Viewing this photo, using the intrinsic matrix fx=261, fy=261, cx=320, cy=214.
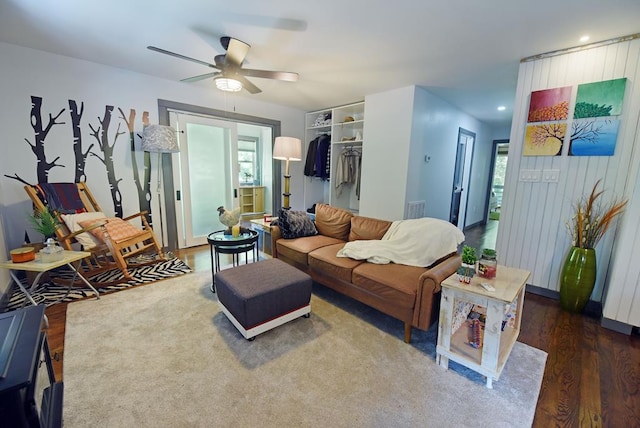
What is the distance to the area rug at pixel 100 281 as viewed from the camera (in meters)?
2.42

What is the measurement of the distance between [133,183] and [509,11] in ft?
14.2

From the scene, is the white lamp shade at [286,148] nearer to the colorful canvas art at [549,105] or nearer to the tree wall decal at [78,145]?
the tree wall decal at [78,145]

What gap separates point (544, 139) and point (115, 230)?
15.3ft

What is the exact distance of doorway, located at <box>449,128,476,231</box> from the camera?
4.97 metres

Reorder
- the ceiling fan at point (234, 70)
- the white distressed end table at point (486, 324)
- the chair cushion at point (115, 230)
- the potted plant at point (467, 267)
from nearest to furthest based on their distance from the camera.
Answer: the white distressed end table at point (486, 324) < the potted plant at point (467, 267) < the ceiling fan at point (234, 70) < the chair cushion at point (115, 230)

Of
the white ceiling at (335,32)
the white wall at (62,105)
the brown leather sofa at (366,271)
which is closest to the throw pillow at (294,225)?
the brown leather sofa at (366,271)

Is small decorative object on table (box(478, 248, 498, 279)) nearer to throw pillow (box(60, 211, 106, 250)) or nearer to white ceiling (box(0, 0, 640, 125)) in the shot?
white ceiling (box(0, 0, 640, 125))

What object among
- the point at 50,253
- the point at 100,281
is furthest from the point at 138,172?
the point at 50,253

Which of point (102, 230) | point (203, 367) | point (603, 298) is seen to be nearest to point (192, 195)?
point (102, 230)

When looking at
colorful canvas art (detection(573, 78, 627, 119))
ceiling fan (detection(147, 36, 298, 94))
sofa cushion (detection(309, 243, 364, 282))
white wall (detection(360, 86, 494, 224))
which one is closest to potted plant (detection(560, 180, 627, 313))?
colorful canvas art (detection(573, 78, 627, 119))

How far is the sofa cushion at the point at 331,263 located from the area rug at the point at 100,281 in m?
1.66

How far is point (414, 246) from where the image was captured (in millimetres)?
2248

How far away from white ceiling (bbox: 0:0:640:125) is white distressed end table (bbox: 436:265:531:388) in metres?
1.89

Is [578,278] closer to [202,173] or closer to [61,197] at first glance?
[202,173]
